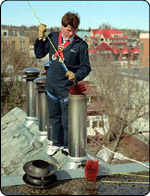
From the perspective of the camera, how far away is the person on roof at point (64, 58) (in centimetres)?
416

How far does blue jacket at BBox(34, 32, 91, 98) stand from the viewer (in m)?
4.23

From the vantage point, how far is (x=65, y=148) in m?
4.88

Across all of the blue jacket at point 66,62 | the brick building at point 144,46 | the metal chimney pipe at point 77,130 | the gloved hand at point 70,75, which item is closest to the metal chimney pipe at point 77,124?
the metal chimney pipe at point 77,130

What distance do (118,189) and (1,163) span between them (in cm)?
330

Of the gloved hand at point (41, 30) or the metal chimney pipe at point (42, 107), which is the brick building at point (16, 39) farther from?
the gloved hand at point (41, 30)

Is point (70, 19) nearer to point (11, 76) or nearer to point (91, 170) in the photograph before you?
point (91, 170)

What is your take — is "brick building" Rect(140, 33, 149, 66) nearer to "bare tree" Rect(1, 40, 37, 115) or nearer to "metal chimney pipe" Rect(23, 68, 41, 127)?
"bare tree" Rect(1, 40, 37, 115)

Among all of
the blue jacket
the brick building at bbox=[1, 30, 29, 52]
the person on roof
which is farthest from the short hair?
the brick building at bbox=[1, 30, 29, 52]

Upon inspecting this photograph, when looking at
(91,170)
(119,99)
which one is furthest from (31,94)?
(119,99)

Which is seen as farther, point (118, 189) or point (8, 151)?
point (8, 151)

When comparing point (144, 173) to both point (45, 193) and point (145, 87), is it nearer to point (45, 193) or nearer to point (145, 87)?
point (45, 193)

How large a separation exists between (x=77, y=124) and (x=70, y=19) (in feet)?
4.50

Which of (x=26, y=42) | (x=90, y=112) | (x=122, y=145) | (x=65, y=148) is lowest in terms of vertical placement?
(x=122, y=145)

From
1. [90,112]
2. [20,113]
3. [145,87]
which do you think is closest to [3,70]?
[90,112]
